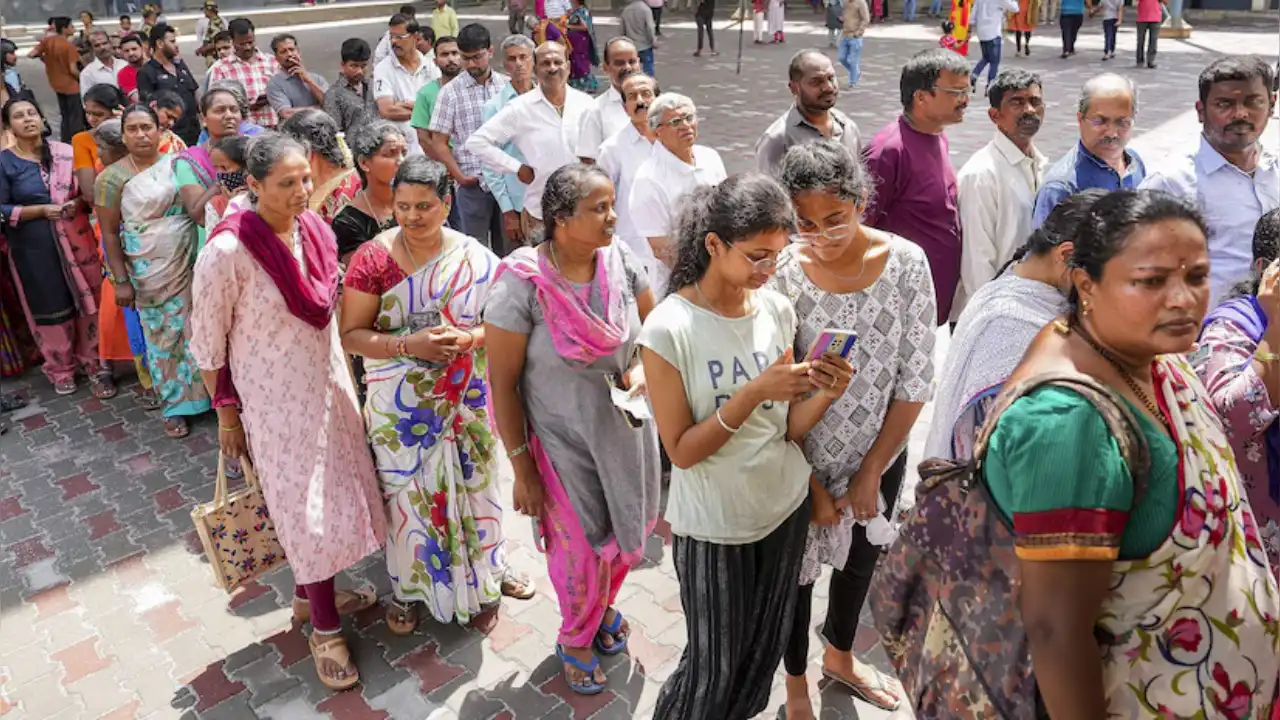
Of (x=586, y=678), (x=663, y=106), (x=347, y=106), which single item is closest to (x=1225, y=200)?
(x=663, y=106)

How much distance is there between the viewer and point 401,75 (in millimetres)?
7820

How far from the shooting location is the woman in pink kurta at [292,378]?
3.26 meters

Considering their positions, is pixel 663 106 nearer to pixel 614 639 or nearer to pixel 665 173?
pixel 665 173

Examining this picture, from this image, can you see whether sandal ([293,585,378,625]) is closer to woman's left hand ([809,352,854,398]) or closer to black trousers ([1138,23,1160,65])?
woman's left hand ([809,352,854,398])

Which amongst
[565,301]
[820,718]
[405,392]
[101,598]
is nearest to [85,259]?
[101,598]

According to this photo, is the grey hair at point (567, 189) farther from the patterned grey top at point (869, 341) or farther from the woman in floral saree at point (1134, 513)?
the woman in floral saree at point (1134, 513)

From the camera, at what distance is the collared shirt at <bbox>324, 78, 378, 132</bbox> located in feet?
24.4

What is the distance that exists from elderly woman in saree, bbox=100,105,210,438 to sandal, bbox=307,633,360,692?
2687 mm

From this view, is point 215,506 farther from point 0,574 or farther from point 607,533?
point 0,574

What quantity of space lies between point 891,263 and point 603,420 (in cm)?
101

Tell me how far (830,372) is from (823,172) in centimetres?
65

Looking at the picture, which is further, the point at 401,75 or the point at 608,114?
the point at 401,75

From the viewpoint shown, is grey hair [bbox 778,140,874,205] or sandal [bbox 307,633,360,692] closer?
grey hair [bbox 778,140,874,205]

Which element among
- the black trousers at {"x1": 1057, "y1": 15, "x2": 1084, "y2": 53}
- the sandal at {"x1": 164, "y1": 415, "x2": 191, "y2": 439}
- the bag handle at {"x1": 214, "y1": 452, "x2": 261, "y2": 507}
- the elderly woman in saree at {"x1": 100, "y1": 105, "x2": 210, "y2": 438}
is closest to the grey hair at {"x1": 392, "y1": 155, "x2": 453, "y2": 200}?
the bag handle at {"x1": 214, "y1": 452, "x2": 261, "y2": 507}
